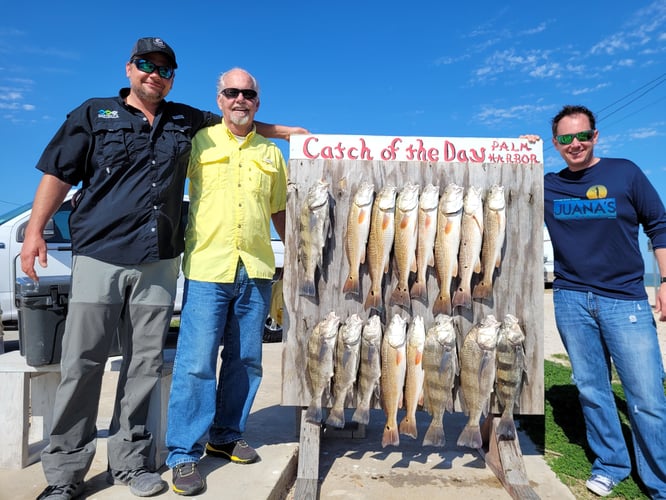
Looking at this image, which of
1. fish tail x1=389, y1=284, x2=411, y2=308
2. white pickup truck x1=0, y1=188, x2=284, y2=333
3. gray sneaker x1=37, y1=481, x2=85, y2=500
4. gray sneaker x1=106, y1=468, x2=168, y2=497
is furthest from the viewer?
white pickup truck x1=0, y1=188, x2=284, y2=333

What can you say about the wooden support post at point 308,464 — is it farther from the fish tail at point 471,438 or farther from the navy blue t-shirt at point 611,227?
the navy blue t-shirt at point 611,227

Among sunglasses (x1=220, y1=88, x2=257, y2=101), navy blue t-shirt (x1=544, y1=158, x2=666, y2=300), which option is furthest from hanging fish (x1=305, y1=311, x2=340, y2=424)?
navy blue t-shirt (x1=544, y1=158, x2=666, y2=300)

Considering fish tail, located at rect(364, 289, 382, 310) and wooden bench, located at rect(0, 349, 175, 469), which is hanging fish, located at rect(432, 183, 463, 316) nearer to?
fish tail, located at rect(364, 289, 382, 310)

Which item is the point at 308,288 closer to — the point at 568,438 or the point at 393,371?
the point at 393,371

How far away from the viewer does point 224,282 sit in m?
3.19

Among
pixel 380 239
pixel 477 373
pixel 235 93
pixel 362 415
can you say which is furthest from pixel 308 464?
pixel 235 93

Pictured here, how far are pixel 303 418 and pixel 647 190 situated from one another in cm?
290

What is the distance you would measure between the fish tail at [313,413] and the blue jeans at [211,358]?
430 millimetres

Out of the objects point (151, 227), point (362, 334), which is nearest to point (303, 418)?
point (362, 334)

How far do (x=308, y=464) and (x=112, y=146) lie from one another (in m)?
2.45

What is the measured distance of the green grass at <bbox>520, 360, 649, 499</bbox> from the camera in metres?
3.45

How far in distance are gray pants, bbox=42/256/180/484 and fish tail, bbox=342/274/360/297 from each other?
116 centimetres

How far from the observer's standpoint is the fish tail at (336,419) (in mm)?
3357

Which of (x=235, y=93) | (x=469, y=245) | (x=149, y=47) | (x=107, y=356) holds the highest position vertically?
(x=149, y=47)
